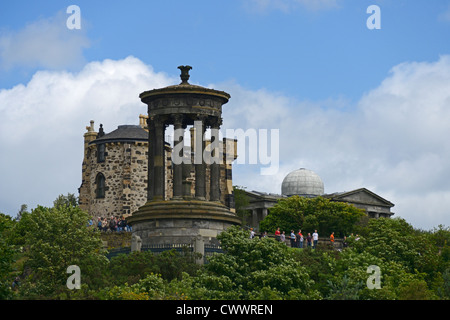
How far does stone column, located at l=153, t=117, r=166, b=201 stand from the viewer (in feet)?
186

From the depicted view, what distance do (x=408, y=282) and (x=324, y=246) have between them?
16356 millimetres

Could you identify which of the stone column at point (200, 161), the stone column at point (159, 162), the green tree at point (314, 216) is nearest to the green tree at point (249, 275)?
the stone column at point (200, 161)

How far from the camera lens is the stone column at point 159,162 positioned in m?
56.7

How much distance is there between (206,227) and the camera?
179 ft

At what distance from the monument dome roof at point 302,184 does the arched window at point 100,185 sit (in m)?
37.6

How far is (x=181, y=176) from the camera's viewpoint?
5650 cm

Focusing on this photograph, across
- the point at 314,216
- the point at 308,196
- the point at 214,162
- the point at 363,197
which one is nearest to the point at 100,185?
the point at 314,216

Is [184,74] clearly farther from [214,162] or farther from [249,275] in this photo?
[249,275]

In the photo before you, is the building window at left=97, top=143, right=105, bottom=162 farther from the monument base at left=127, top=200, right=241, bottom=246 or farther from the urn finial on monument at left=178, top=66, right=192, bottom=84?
the monument base at left=127, top=200, right=241, bottom=246
